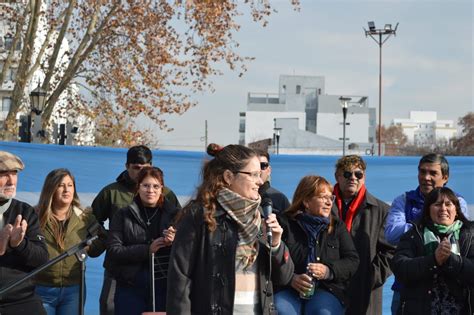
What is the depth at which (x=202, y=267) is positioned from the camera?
4652 mm

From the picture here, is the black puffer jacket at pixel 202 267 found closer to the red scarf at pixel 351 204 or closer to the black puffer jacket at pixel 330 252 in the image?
the black puffer jacket at pixel 330 252

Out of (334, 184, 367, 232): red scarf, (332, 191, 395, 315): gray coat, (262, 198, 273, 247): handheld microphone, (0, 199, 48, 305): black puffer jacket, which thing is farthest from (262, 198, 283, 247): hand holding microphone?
(334, 184, 367, 232): red scarf

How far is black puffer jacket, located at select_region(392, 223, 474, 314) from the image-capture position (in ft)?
19.4

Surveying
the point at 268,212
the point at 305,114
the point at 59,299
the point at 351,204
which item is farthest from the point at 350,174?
the point at 305,114

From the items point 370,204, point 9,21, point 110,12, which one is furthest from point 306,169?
point 9,21

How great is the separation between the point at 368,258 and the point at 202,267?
2.52 metres

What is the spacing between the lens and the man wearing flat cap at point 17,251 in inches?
214

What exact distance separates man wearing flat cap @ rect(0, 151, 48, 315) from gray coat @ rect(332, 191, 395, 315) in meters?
2.40

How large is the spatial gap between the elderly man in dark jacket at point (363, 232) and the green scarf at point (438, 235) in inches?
31.6

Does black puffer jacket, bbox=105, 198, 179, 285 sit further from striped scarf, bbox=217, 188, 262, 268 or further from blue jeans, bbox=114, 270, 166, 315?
striped scarf, bbox=217, 188, 262, 268

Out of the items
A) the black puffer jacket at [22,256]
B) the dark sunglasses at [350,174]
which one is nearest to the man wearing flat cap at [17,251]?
the black puffer jacket at [22,256]

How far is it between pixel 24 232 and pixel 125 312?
1645mm

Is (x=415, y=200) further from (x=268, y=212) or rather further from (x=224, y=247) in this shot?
(x=224, y=247)

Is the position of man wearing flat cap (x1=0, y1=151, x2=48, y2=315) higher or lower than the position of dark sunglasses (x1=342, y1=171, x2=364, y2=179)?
lower
